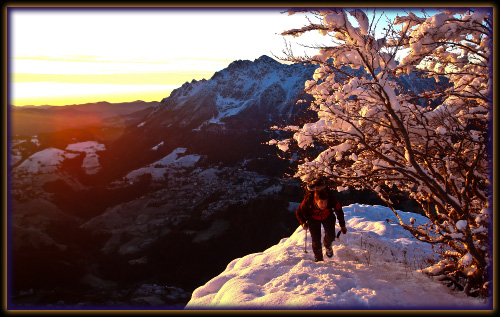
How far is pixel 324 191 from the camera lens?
647 cm

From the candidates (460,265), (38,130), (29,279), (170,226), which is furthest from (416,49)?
(38,130)

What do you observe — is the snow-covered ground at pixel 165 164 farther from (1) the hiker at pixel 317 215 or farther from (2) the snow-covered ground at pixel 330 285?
(1) the hiker at pixel 317 215

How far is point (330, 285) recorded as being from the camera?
5426 millimetres

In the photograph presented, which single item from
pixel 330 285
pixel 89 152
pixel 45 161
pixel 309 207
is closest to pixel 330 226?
pixel 309 207

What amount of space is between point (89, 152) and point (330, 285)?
161082 millimetres

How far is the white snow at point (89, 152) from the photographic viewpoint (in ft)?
439

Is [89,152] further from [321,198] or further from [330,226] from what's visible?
[321,198]

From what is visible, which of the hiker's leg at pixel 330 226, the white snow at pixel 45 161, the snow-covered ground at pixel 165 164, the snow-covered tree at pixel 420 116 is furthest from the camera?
the snow-covered ground at pixel 165 164

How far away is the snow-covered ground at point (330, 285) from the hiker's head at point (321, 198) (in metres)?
1.10

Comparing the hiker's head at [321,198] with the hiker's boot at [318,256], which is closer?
the hiker's head at [321,198]

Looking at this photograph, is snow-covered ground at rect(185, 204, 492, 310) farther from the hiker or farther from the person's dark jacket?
the person's dark jacket

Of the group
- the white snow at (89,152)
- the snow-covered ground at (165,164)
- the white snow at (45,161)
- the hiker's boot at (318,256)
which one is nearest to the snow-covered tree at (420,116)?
the hiker's boot at (318,256)

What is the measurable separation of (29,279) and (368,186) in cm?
6637

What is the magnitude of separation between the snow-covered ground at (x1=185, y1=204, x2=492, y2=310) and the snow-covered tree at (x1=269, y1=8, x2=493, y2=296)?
2.12 ft
